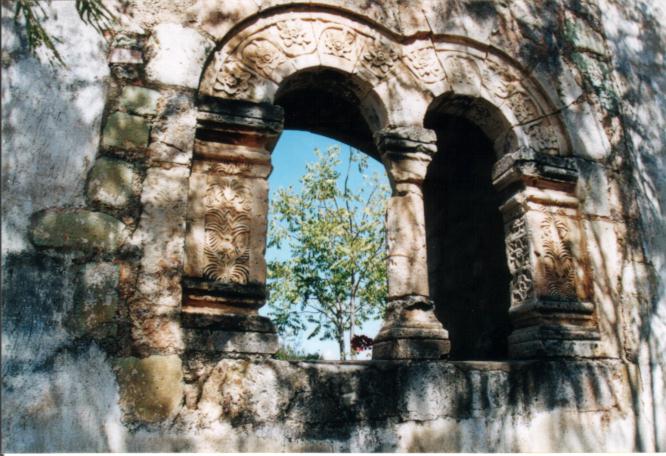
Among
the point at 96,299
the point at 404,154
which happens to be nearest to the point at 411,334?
the point at 404,154

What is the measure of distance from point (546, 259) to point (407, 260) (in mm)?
961

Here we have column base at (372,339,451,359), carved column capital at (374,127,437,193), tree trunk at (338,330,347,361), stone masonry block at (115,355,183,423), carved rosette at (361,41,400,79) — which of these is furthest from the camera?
tree trunk at (338,330,347,361)

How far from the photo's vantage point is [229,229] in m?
3.28

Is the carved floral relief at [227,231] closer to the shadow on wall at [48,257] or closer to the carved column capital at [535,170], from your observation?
the shadow on wall at [48,257]

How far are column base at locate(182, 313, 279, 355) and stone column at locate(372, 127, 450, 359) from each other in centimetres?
71

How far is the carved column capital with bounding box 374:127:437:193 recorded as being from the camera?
3.73 metres

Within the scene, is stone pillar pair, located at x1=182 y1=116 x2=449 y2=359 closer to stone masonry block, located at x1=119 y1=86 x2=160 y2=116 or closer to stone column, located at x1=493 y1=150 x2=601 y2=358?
stone masonry block, located at x1=119 y1=86 x2=160 y2=116

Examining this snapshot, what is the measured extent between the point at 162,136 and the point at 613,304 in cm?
291

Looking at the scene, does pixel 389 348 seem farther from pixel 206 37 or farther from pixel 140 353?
pixel 206 37

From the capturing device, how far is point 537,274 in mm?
3844

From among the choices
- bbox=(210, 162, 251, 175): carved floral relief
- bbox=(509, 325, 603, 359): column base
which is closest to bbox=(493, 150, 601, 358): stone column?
bbox=(509, 325, 603, 359): column base

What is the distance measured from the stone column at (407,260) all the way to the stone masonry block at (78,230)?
4.89 feet

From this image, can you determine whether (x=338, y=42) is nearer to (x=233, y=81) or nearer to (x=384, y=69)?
(x=384, y=69)

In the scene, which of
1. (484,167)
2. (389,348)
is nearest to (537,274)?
(389,348)
